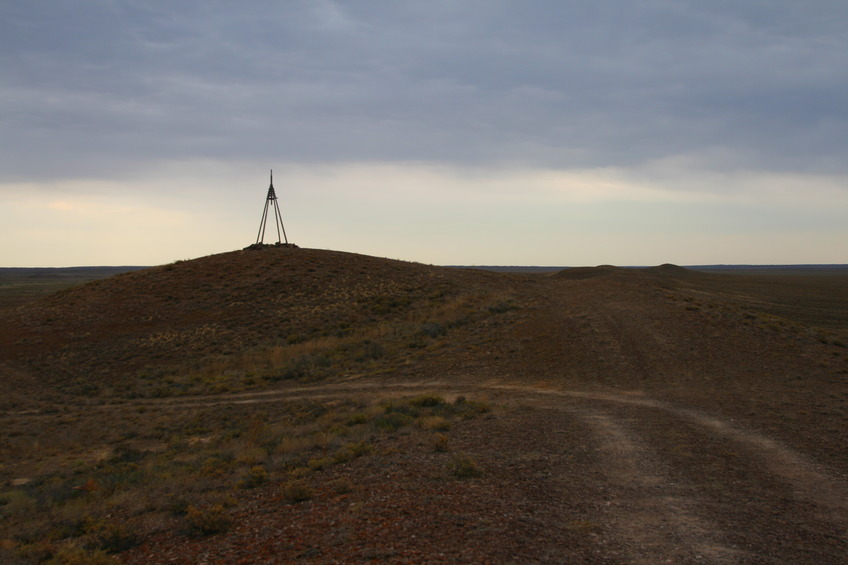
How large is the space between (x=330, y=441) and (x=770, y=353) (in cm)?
1670

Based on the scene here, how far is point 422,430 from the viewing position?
44.4ft

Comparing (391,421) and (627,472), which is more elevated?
(627,472)

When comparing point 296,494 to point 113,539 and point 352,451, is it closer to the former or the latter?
point 352,451

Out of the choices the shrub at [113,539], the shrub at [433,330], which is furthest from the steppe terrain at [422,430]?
the shrub at [433,330]

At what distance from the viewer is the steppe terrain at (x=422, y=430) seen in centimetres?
746

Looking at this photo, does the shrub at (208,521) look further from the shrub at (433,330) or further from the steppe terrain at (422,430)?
the shrub at (433,330)

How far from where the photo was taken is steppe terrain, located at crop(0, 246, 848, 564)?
7.46m

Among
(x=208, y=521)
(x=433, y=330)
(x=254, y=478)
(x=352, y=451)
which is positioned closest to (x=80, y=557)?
(x=208, y=521)

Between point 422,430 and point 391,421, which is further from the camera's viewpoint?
point 391,421

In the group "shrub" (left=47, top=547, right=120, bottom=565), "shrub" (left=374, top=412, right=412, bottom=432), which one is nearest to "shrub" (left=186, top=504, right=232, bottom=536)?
"shrub" (left=47, top=547, right=120, bottom=565)

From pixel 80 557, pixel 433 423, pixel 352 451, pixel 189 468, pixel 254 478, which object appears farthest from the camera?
pixel 433 423

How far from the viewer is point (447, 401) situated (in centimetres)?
1709

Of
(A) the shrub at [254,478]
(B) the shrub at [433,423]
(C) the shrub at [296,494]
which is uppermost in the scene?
(C) the shrub at [296,494]

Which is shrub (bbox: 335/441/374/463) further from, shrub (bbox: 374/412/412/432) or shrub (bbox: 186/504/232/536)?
shrub (bbox: 186/504/232/536)
